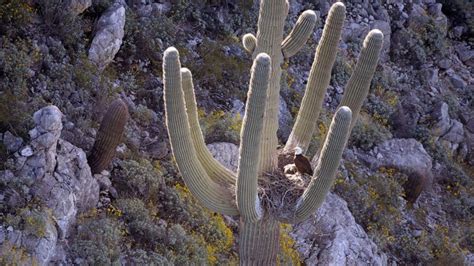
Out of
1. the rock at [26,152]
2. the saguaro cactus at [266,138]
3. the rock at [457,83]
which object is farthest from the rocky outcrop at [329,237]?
the rock at [457,83]

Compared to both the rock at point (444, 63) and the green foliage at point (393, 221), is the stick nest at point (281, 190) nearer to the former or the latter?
the green foliage at point (393, 221)

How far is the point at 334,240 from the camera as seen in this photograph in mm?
7512

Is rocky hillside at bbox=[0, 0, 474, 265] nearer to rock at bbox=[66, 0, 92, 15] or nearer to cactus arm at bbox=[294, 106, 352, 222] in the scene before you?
rock at bbox=[66, 0, 92, 15]

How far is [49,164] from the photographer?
5641 millimetres

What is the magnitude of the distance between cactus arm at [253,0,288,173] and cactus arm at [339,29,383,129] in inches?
29.2

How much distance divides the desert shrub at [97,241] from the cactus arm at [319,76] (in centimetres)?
190

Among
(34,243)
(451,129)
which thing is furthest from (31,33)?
(451,129)

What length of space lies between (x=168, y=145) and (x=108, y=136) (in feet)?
3.87

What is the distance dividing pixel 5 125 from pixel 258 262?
9.13 ft

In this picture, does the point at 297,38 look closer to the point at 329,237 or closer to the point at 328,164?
the point at 328,164

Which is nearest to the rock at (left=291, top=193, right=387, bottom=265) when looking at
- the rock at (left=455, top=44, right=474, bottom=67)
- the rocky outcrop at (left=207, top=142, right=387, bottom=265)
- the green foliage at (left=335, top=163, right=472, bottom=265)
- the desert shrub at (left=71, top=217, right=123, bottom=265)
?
the rocky outcrop at (left=207, top=142, right=387, bottom=265)

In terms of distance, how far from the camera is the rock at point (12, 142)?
5645 millimetres

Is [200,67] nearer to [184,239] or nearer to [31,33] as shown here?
[31,33]

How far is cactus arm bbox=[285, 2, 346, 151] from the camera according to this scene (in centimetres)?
570
